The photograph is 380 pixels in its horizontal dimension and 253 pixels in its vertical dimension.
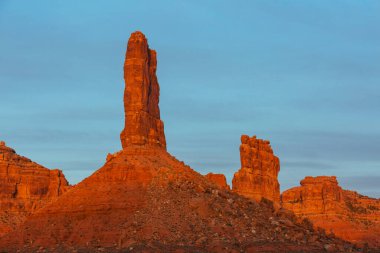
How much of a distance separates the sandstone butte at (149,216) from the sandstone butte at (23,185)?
53905mm

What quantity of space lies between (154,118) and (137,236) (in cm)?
2882

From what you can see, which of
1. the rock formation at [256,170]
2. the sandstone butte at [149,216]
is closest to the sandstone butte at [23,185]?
the rock formation at [256,170]

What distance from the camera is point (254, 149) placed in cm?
17888

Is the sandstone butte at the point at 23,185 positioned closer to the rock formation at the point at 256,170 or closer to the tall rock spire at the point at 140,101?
the rock formation at the point at 256,170

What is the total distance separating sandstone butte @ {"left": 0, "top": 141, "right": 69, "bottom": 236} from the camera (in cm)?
17250

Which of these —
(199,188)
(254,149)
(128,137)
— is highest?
(254,149)

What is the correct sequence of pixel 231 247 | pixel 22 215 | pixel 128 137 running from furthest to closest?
pixel 22 215
pixel 128 137
pixel 231 247

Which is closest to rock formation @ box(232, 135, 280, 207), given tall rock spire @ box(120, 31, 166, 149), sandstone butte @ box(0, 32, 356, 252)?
tall rock spire @ box(120, 31, 166, 149)

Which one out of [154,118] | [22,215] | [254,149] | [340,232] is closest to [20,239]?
[154,118]

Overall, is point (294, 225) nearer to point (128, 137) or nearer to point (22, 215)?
point (128, 137)

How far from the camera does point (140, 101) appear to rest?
126m

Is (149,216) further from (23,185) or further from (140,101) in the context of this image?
(23,185)

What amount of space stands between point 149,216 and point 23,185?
246 ft

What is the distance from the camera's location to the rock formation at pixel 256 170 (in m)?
177
